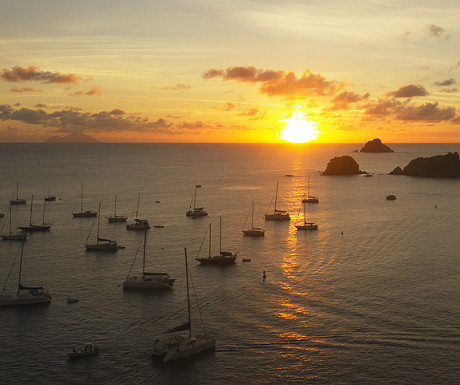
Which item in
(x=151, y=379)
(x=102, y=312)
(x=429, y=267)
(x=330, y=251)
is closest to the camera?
(x=151, y=379)

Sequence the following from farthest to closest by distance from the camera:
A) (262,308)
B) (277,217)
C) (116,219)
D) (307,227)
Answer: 1. (277,217)
2. (116,219)
3. (307,227)
4. (262,308)

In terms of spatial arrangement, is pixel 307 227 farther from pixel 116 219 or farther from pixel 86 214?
pixel 86 214

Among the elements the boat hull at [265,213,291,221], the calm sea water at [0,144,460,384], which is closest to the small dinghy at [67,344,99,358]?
the calm sea water at [0,144,460,384]

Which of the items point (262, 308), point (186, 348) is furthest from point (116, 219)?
point (186, 348)

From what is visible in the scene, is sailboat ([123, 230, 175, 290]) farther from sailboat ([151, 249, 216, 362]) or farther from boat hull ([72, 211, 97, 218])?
boat hull ([72, 211, 97, 218])

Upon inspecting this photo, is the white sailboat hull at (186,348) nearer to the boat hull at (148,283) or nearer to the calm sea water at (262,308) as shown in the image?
the calm sea water at (262,308)

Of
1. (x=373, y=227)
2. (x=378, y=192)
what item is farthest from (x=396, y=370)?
(x=378, y=192)

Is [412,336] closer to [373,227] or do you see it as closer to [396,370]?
[396,370]
